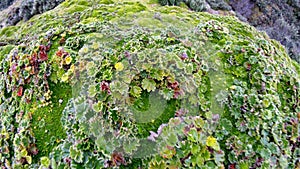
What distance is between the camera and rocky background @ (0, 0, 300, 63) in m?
6.46

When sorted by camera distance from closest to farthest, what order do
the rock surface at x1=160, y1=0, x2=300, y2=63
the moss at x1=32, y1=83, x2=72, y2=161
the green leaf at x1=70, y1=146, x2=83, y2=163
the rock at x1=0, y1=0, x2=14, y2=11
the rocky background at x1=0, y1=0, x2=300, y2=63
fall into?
the green leaf at x1=70, y1=146, x2=83, y2=163 < the moss at x1=32, y1=83, x2=72, y2=161 < the rocky background at x1=0, y1=0, x2=300, y2=63 < the rock surface at x1=160, y1=0, x2=300, y2=63 < the rock at x1=0, y1=0, x2=14, y2=11

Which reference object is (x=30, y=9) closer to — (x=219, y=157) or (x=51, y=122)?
(x=51, y=122)

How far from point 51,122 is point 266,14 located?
26.8 ft

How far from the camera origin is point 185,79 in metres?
2.52

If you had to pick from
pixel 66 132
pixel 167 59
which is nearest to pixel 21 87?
pixel 66 132

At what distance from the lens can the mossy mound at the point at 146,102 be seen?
2.32 metres

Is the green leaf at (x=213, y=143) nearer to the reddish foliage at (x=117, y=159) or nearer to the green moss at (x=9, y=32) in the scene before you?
the reddish foliage at (x=117, y=159)

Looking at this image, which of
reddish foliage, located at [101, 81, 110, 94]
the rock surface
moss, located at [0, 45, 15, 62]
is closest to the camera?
reddish foliage, located at [101, 81, 110, 94]

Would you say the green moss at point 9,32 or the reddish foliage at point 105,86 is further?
the green moss at point 9,32

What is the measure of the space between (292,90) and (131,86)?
1640mm

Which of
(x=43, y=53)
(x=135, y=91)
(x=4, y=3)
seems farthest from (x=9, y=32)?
(x=4, y=3)

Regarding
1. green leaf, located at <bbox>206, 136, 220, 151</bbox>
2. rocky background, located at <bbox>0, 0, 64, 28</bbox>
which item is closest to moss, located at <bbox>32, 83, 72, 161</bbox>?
green leaf, located at <bbox>206, 136, 220, 151</bbox>

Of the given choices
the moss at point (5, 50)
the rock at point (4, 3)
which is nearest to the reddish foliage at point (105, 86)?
the moss at point (5, 50)

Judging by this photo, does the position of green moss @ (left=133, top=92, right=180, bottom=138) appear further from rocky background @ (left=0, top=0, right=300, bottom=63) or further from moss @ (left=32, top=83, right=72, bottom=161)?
rocky background @ (left=0, top=0, right=300, bottom=63)
